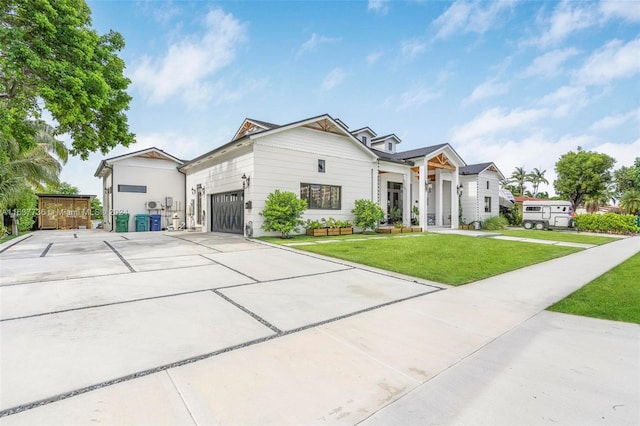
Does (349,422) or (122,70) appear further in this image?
(122,70)

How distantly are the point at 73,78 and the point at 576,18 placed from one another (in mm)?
16123

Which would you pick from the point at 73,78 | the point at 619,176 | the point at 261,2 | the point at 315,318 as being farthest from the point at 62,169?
the point at 619,176

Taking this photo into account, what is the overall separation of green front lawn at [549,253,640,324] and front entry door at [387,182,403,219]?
41.6 ft

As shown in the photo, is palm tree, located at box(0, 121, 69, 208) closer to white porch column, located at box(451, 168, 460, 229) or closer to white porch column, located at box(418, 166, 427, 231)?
white porch column, located at box(418, 166, 427, 231)

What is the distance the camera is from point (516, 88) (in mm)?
13977

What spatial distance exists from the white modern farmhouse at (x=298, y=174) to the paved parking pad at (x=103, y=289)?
6.61 meters

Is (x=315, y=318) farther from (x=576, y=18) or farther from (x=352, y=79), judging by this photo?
(x=352, y=79)

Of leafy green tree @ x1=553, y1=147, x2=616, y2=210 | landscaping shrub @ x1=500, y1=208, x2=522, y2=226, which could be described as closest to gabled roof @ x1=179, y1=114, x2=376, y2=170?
landscaping shrub @ x1=500, y1=208, x2=522, y2=226

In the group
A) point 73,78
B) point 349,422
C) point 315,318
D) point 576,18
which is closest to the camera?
point 349,422

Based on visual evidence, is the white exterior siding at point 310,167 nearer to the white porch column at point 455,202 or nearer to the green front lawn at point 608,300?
the white porch column at point 455,202

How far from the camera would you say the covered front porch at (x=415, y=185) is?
16.3 m

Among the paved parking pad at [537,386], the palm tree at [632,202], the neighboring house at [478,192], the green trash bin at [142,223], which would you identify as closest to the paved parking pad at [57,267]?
the paved parking pad at [537,386]

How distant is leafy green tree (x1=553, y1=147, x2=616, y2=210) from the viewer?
2919cm

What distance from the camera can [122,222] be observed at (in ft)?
51.6
